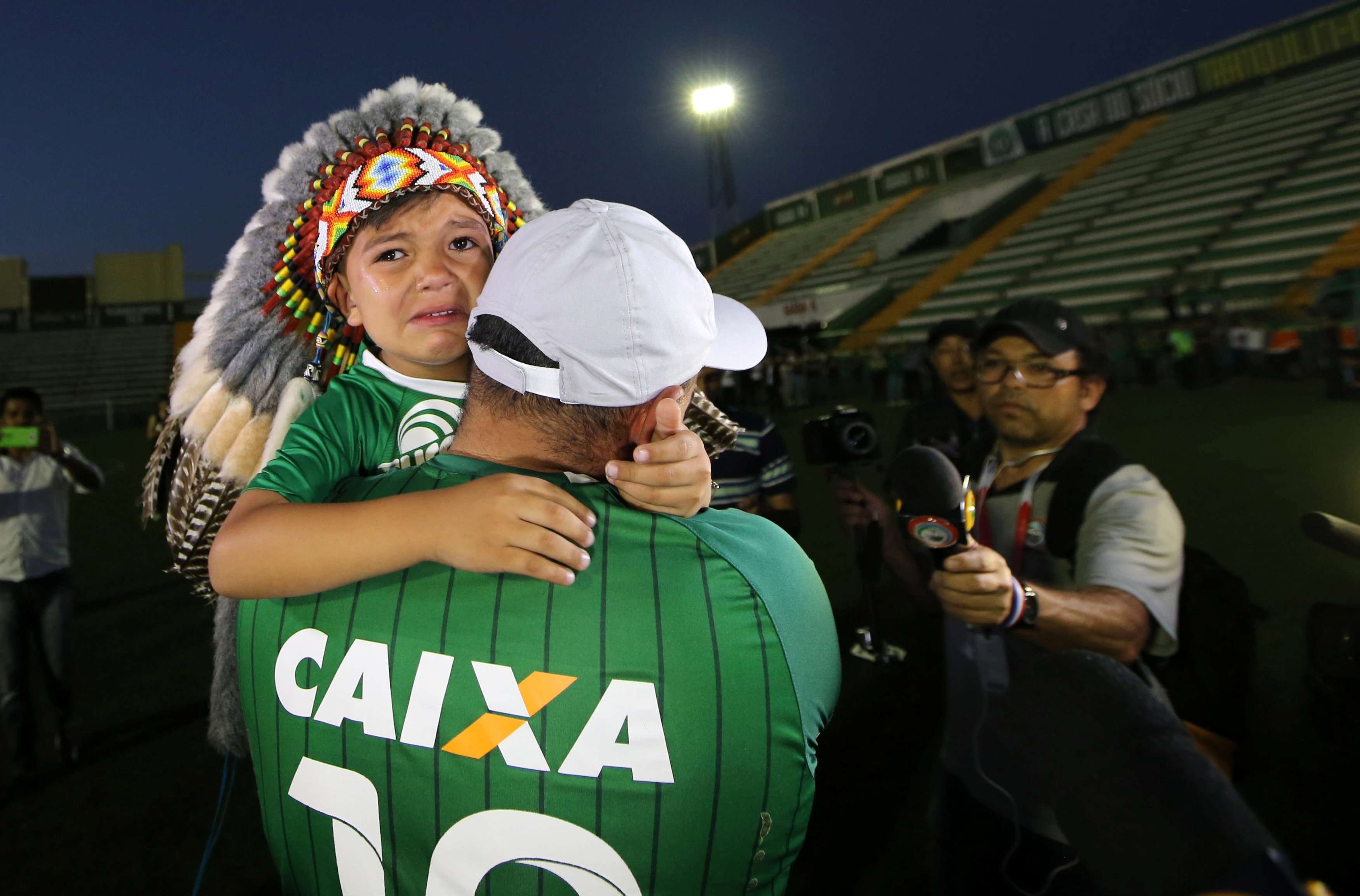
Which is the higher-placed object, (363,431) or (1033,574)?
(363,431)

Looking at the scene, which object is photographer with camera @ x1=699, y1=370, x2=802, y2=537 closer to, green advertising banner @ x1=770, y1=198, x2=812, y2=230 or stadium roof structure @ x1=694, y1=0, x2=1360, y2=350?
stadium roof structure @ x1=694, y1=0, x2=1360, y2=350

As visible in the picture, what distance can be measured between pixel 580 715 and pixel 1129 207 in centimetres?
2601

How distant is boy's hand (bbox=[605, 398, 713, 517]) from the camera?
0.85m

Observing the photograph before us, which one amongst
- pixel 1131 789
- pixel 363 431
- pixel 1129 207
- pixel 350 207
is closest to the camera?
pixel 1131 789

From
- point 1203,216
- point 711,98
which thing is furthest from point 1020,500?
point 711,98

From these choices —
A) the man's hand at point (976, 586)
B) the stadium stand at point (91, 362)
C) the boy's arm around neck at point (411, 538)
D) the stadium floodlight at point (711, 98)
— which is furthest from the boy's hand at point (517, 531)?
the stadium floodlight at point (711, 98)

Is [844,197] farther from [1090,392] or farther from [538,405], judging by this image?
[538,405]

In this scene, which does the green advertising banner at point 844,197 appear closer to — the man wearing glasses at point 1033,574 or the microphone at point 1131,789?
the man wearing glasses at point 1033,574

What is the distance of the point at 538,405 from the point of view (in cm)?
88

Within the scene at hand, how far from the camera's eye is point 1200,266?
56.3 feet

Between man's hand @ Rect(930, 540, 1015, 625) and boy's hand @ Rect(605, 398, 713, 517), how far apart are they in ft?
2.04

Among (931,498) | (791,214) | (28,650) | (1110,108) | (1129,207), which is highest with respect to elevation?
(791,214)

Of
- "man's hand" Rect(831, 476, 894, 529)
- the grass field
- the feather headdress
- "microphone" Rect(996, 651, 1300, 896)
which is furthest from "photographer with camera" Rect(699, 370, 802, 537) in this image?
"microphone" Rect(996, 651, 1300, 896)

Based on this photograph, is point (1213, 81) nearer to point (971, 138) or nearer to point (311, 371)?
point (971, 138)
